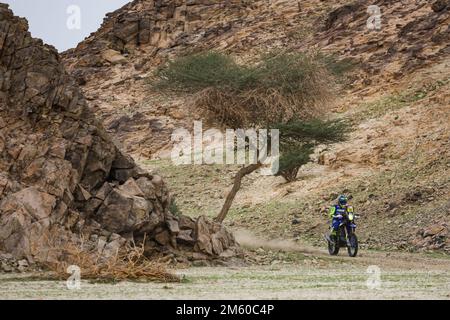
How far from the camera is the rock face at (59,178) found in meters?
14.3

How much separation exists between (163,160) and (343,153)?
657 inches

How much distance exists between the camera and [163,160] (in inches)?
2032

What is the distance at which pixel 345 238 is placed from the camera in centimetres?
2038

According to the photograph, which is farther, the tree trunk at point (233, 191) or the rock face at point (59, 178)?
the tree trunk at point (233, 191)

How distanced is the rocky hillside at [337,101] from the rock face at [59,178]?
30.3ft

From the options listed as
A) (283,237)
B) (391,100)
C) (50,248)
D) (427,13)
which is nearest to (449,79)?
(391,100)

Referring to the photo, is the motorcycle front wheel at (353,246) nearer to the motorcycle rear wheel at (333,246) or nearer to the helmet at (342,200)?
the motorcycle rear wheel at (333,246)

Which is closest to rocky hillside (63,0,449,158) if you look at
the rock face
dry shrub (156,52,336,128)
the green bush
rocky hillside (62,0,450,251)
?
rocky hillside (62,0,450,251)

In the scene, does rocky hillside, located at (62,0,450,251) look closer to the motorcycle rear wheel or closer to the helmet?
the motorcycle rear wheel

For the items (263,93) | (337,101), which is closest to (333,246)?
(263,93)

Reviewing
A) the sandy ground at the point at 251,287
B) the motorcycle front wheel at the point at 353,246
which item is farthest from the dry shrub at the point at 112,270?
the motorcycle front wheel at the point at 353,246

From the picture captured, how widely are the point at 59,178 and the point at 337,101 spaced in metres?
22.6

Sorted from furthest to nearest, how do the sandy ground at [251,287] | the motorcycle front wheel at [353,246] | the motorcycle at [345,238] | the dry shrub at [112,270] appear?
the motorcycle front wheel at [353,246] < the motorcycle at [345,238] < the dry shrub at [112,270] < the sandy ground at [251,287]
